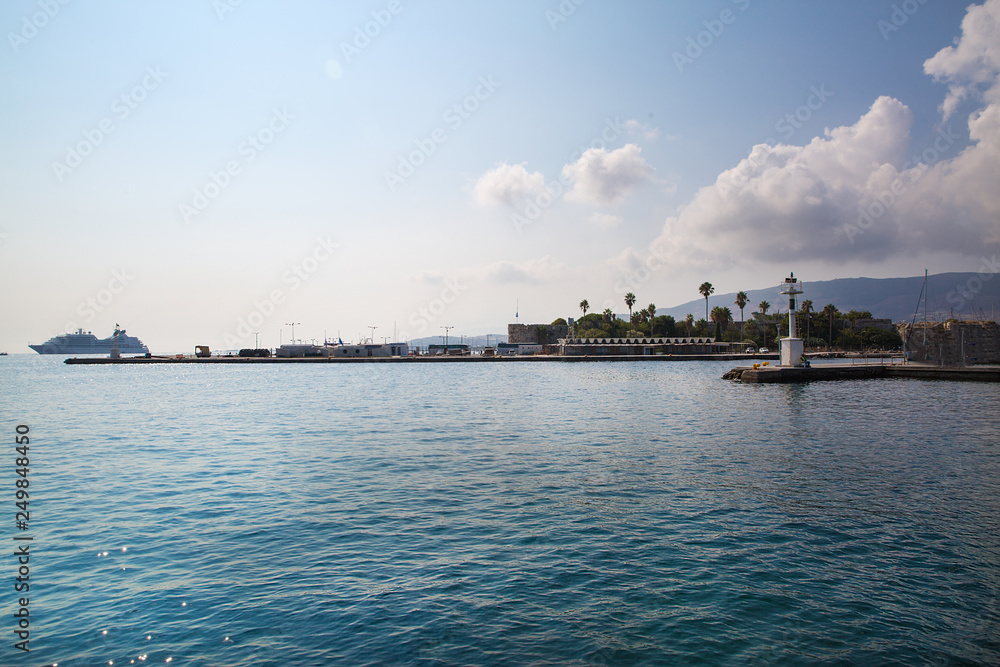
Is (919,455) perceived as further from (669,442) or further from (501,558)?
(501,558)

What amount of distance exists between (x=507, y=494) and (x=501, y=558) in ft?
16.7

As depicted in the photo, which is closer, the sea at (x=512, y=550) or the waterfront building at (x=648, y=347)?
the sea at (x=512, y=550)

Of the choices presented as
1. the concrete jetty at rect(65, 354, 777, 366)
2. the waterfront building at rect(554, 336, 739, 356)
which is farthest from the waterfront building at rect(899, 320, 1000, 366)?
the waterfront building at rect(554, 336, 739, 356)

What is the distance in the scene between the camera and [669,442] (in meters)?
25.3

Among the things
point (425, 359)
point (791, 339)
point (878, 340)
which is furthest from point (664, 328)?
point (791, 339)

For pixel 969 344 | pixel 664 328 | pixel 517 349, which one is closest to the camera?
pixel 969 344

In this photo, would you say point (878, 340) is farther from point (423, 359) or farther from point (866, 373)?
point (423, 359)

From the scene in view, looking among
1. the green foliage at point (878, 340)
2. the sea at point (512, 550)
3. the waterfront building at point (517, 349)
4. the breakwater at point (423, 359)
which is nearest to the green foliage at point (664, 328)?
the waterfront building at point (517, 349)

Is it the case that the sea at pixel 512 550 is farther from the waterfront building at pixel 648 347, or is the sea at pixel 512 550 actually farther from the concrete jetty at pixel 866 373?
the waterfront building at pixel 648 347

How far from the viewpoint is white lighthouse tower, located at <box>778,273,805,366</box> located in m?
64.8

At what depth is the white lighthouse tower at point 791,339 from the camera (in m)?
64.8

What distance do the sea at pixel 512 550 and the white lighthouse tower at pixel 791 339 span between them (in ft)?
134

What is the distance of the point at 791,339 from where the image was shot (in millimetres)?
67812

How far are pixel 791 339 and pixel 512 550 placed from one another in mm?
66592
